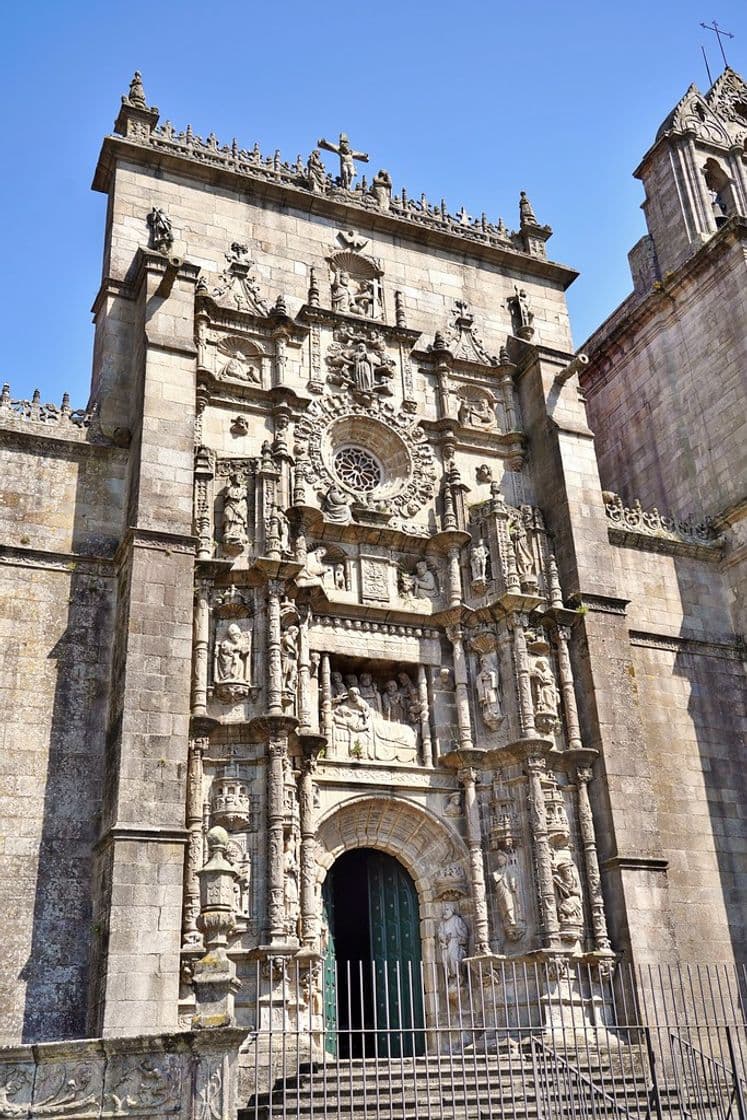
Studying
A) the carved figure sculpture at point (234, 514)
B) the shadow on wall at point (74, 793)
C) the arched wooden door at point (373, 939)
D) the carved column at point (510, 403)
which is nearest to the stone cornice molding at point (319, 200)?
the carved column at point (510, 403)

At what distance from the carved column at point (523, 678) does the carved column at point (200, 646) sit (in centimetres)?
452

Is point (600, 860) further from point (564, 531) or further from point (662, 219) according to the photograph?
point (662, 219)

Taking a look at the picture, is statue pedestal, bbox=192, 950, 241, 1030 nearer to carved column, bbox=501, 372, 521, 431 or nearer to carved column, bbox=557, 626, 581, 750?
carved column, bbox=557, 626, 581, 750

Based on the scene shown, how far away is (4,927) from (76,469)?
602cm

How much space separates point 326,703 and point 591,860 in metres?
4.17

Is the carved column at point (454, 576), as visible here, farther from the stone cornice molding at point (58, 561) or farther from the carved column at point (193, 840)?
the stone cornice molding at point (58, 561)

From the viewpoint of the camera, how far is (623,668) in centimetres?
1641

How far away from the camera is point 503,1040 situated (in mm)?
13844

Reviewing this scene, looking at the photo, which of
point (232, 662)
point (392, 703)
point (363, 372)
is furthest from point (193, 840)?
point (363, 372)

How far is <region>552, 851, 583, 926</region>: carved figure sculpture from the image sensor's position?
1452 cm

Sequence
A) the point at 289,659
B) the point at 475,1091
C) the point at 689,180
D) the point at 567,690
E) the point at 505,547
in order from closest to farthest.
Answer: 1. the point at 475,1091
2. the point at 289,659
3. the point at 567,690
4. the point at 505,547
5. the point at 689,180

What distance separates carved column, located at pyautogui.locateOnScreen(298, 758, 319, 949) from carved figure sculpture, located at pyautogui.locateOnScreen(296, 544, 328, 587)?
2.69 m

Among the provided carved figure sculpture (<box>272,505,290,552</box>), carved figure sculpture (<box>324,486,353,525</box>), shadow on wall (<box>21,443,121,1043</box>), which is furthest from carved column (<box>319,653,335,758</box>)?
shadow on wall (<box>21,443,121,1043</box>)

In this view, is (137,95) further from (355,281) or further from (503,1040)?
(503,1040)
